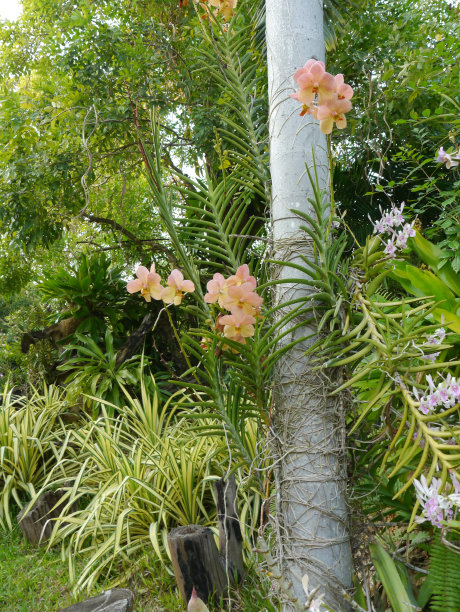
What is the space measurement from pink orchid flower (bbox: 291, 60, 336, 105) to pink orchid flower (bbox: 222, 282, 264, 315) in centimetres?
38

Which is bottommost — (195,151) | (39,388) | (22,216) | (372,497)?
(372,497)

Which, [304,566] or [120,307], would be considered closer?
[304,566]

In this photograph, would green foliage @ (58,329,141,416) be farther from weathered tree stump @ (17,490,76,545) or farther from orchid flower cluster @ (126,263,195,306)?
orchid flower cluster @ (126,263,195,306)

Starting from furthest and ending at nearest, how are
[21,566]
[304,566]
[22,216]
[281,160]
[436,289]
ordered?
[22,216] < [21,566] < [436,289] < [281,160] < [304,566]

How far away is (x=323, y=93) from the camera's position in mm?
962

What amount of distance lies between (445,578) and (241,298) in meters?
0.77

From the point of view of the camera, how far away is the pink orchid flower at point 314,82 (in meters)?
0.94

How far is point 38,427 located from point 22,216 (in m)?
1.76

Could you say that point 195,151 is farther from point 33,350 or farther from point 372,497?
point 372,497

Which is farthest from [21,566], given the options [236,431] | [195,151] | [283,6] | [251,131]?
[195,151]

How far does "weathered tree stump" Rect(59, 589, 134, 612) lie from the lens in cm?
127

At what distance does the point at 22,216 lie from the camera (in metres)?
4.11

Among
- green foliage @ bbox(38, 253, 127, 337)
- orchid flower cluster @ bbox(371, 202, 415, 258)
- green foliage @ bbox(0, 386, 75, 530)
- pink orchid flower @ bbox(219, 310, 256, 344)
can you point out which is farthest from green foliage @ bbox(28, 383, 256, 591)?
green foliage @ bbox(38, 253, 127, 337)

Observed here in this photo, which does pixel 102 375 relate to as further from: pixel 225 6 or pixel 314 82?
pixel 314 82
